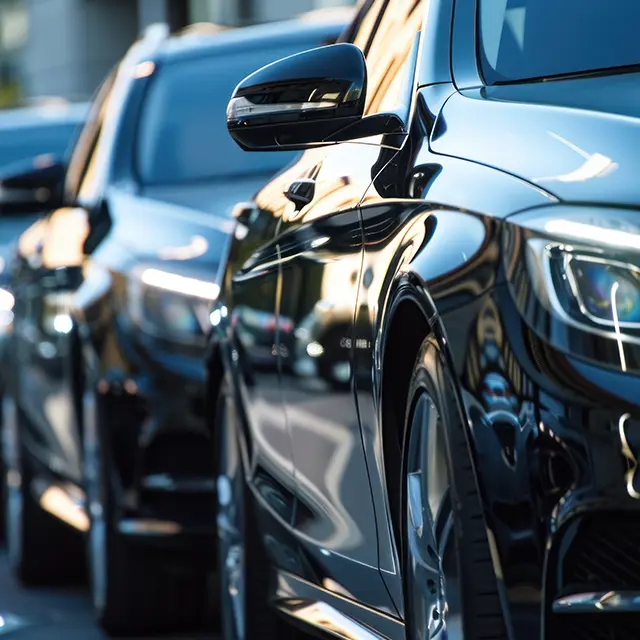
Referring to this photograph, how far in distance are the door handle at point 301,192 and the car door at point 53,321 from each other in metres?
2.37

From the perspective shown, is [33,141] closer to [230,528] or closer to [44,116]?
[44,116]

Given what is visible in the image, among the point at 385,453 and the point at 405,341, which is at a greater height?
the point at 405,341

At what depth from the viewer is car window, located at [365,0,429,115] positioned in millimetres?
4086

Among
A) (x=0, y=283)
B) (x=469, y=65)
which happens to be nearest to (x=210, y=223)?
(x=469, y=65)

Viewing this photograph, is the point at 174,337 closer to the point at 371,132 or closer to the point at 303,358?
A: the point at 303,358

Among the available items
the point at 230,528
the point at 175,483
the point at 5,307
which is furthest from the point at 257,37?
the point at 5,307

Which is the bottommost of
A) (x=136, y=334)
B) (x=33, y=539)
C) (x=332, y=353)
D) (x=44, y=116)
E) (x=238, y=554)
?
(x=33, y=539)

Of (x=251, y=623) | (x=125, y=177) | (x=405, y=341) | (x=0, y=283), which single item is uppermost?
(x=405, y=341)

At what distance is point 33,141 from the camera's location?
41.8 feet

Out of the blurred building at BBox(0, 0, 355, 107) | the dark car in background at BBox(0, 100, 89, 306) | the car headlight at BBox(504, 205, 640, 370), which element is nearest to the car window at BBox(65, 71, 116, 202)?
the dark car in background at BBox(0, 100, 89, 306)

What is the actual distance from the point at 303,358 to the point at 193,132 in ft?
9.56

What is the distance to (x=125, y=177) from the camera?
7.12m

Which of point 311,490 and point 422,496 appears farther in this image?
point 311,490

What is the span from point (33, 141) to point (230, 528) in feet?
25.2
